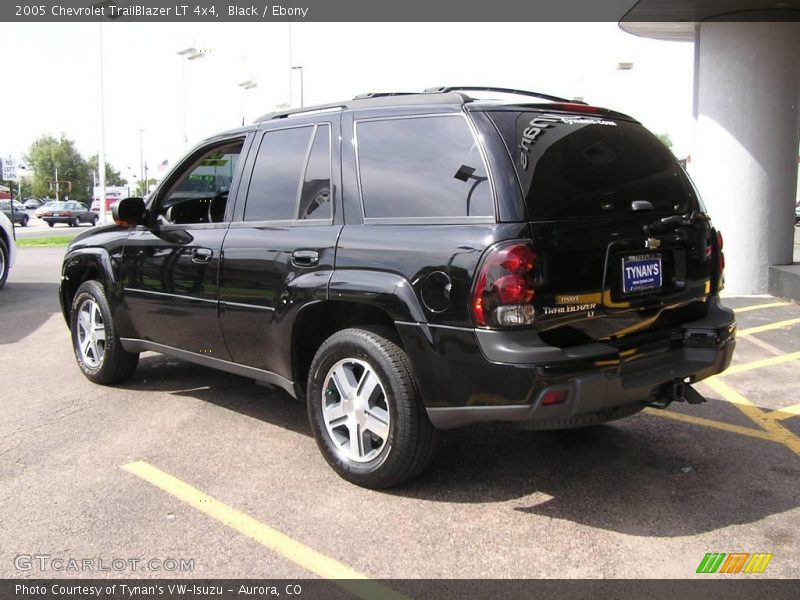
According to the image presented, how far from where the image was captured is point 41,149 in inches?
3511

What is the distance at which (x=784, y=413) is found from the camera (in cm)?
509

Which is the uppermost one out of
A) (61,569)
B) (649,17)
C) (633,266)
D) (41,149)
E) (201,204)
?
(41,149)

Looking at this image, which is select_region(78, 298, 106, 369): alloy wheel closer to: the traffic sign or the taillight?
the taillight

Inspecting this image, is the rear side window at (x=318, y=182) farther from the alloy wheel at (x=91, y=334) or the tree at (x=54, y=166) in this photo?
the tree at (x=54, y=166)

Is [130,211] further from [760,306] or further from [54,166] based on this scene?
[54,166]

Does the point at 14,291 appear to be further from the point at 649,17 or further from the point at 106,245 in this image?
the point at 649,17

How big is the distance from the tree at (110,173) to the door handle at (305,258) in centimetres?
9983

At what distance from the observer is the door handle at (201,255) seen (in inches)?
182

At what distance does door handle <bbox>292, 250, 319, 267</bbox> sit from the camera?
392cm

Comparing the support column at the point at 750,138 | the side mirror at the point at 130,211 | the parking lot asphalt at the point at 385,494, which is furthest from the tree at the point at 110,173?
the parking lot asphalt at the point at 385,494

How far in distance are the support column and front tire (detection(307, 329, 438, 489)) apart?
792cm

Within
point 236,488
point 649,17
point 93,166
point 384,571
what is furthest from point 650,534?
point 93,166

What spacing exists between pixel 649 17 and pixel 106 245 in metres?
8.94

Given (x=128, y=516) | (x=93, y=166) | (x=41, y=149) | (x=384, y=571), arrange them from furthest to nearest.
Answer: (x=93, y=166) < (x=41, y=149) < (x=128, y=516) < (x=384, y=571)
